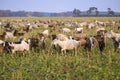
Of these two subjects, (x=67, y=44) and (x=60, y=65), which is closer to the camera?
(x=60, y=65)

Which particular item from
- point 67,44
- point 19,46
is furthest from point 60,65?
point 19,46

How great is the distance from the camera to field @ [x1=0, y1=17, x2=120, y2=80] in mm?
10031

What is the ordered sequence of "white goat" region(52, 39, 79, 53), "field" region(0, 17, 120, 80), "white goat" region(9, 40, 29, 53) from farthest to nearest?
"white goat" region(52, 39, 79, 53)
"white goat" region(9, 40, 29, 53)
"field" region(0, 17, 120, 80)

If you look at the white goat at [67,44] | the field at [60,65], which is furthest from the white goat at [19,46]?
the white goat at [67,44]

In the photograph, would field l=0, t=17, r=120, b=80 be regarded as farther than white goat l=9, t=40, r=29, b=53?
No

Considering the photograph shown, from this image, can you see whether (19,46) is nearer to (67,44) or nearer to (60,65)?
(67,44)

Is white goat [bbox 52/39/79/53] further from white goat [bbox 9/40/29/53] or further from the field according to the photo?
white goat [bbox 9/40/29/53]

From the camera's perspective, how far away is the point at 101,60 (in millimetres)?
12609

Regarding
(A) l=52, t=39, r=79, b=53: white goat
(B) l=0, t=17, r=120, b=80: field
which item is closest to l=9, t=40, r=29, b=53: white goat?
(B) l=0, t=17, r=120, b=80: field

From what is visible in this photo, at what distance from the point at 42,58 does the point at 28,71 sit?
2126mm

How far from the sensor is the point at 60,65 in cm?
1156

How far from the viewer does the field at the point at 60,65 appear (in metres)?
10.0

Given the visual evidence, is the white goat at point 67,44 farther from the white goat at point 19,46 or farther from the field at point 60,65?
the white goat at point 19,46

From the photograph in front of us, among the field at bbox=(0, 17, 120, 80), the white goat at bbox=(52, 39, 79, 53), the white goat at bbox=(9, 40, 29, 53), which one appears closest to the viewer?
the field at bbox=(0, 17, 120, 80)
